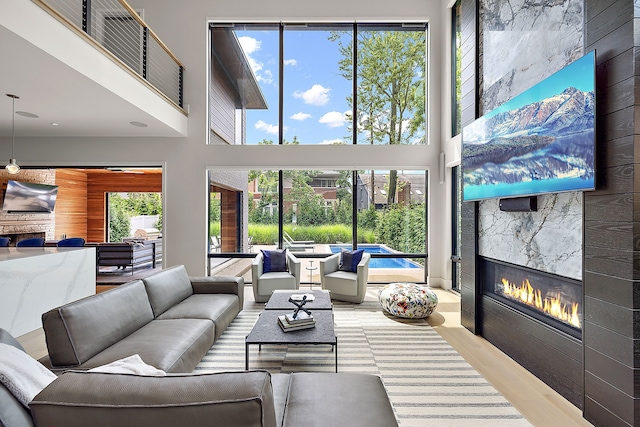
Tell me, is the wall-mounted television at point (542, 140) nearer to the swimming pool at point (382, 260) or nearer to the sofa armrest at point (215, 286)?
the swimming pool at point (382, 260)

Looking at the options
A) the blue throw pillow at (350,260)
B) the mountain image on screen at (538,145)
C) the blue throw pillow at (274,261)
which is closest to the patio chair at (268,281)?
the blue throw pillow at (274,261)

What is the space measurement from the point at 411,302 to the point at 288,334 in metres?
1.88

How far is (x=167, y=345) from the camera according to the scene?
247cm

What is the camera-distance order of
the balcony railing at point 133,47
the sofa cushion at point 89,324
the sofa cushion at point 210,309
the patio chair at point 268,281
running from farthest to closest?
the balcony railing at point 133,47 < the patio chair at point 268,281 < the sofa cushion at point 210,309 < the sofa cushion at point 89,324

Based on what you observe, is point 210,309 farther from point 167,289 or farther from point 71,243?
point 71,243

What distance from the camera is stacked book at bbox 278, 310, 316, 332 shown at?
116 inches

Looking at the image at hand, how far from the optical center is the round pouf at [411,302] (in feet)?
13.7

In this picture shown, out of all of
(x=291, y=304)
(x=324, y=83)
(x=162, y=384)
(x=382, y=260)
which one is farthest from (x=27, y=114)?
(x=382, y=260)

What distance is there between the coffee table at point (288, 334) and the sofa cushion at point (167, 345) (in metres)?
0.38

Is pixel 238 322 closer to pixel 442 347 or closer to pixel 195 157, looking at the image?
pixel 442 347

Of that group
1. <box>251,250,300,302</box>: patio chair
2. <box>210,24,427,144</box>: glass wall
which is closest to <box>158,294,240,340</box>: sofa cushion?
<box>251,250,300,302</box>: patio chair

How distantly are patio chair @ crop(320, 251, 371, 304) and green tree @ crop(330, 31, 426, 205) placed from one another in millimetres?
1716

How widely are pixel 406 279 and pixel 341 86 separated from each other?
3647 mm

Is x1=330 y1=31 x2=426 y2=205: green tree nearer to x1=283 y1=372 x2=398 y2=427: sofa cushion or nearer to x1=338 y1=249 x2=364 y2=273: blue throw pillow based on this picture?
x1=338 y1=249 x2=364 y2=273: blue throw pillow
